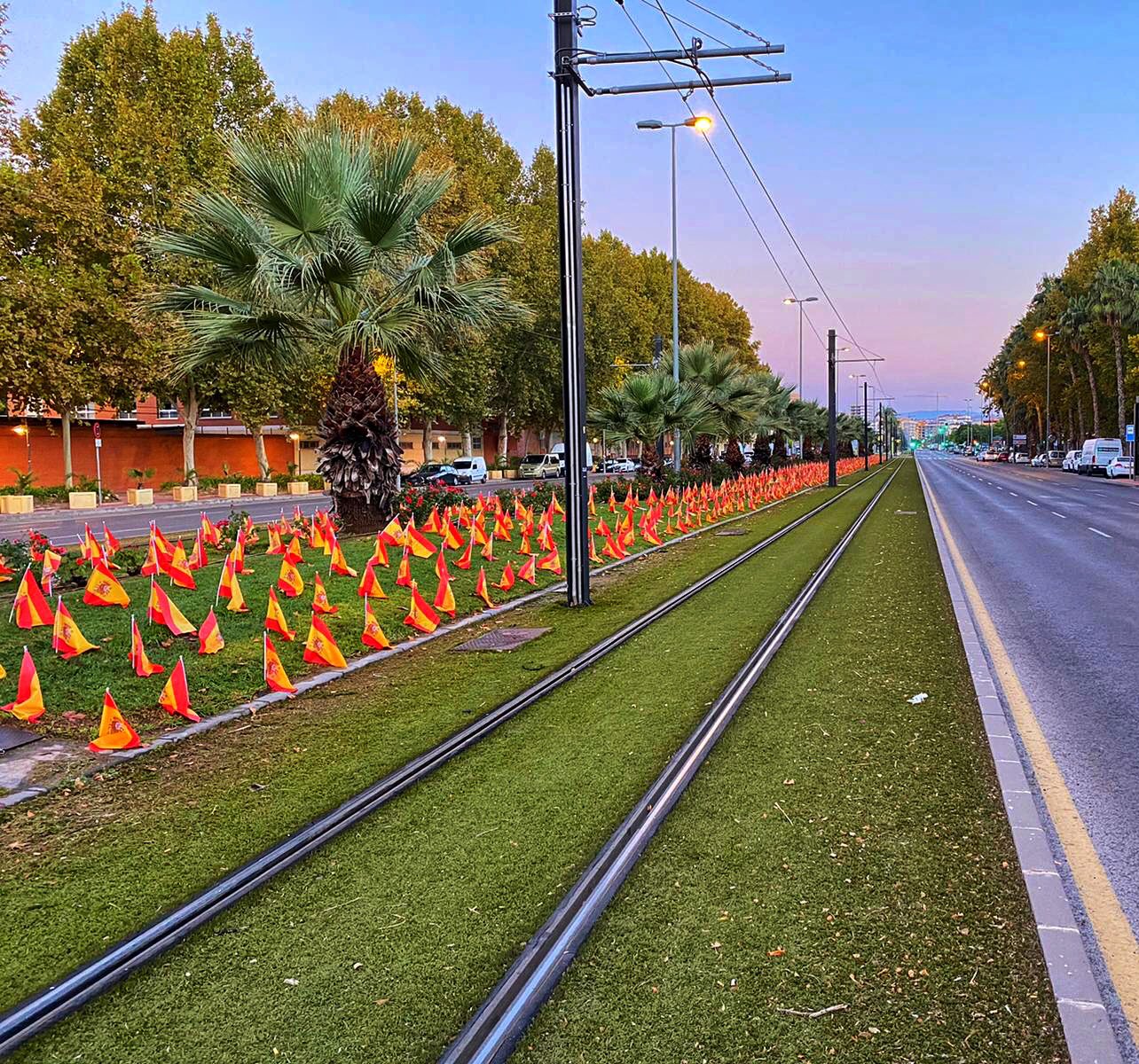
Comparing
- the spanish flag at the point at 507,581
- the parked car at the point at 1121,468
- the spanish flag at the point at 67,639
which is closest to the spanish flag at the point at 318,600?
the spanish flag at the point at 67,639

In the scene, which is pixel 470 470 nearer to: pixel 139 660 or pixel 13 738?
pixel 139 660

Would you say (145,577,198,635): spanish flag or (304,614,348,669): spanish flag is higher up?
(145,577,198,635): spanish flag

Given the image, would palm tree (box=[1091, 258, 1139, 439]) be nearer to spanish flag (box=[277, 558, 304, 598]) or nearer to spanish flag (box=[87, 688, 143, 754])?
spanish flag (box=[277, 558, 304, 598])

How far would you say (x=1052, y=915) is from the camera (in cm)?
336

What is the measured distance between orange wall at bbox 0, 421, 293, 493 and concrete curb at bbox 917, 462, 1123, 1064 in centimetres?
4104

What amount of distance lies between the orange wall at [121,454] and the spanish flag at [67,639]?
35171 millimetres

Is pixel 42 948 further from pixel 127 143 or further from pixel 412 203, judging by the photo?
pixel 127 143

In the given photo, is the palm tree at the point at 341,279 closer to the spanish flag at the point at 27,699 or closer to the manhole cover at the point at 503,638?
the manhole cover at the point at 503,638

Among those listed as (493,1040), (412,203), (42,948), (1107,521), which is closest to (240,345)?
(412,203)

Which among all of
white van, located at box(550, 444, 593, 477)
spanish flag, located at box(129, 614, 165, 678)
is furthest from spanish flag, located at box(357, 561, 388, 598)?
spanish flag, located at box(129, 614, 165, 678)

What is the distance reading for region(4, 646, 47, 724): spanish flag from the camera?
597cm

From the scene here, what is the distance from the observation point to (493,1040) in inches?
105

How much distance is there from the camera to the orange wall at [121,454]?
1537 inches

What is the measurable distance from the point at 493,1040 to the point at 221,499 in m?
39.6
